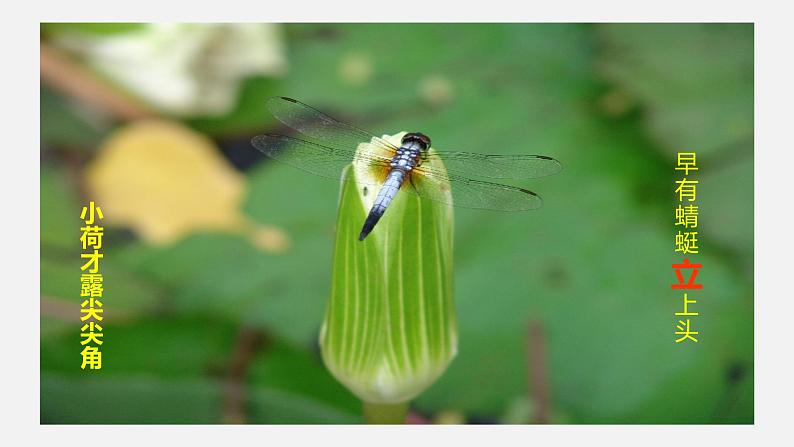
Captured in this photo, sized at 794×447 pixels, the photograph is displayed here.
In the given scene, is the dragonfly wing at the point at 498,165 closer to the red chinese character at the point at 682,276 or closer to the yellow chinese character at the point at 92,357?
the red chinese character at the point at 682,276

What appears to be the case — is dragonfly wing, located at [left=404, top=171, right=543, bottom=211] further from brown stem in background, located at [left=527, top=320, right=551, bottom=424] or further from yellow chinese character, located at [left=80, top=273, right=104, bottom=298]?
yellow chinese character, located at [left=80, top=273, right=104, bottom=298]

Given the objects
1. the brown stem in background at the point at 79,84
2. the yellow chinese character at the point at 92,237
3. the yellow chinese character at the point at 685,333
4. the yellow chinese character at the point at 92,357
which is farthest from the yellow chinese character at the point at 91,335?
the yellow chinese character at the point at 685,333

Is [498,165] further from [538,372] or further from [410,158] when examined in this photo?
[538,372]

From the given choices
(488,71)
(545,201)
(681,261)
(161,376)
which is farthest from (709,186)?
(161,376)

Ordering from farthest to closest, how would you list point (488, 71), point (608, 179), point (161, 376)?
point (488, 71) < point (608, 179) < point (161, 376)

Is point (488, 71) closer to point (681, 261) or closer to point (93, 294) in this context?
point (681, 261)
